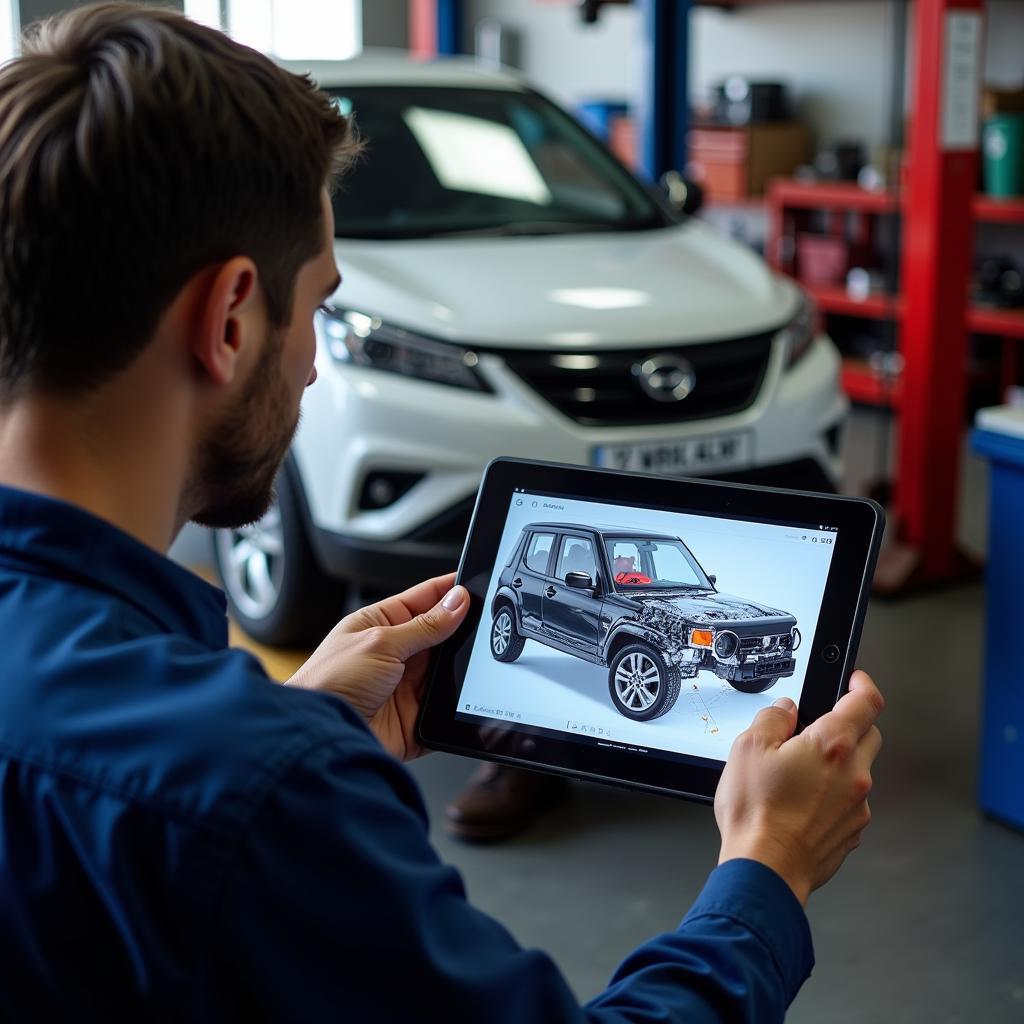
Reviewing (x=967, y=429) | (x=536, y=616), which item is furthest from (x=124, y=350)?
(x=967, y=429)

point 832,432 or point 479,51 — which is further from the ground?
point 479,51

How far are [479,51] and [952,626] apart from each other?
7.81 metres

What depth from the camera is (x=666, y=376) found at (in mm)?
3279

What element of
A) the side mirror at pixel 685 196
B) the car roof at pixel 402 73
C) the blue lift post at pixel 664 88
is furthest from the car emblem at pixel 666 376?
the blue lift post at pixel 664 88

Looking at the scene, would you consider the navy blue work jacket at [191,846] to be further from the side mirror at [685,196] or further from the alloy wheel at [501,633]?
the side mirror at [685,196]

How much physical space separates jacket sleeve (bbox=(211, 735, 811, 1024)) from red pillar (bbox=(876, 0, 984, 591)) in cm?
353

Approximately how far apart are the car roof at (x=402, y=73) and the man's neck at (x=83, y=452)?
10.5ft

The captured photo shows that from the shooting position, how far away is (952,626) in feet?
12.9

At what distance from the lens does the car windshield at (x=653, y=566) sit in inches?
53.5

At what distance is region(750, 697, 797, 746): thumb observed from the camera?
114cm

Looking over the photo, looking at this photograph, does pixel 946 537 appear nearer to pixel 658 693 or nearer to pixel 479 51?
pixel 658 693

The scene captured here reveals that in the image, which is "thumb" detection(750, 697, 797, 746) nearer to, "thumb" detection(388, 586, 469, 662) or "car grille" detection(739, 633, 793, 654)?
"car grille" detection(739, 633, 793, 654)

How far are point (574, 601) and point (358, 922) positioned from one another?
64 centimetres

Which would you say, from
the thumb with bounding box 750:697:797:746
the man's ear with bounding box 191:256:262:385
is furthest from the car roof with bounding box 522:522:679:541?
the man's ear with bounding box 191:256:262:385
